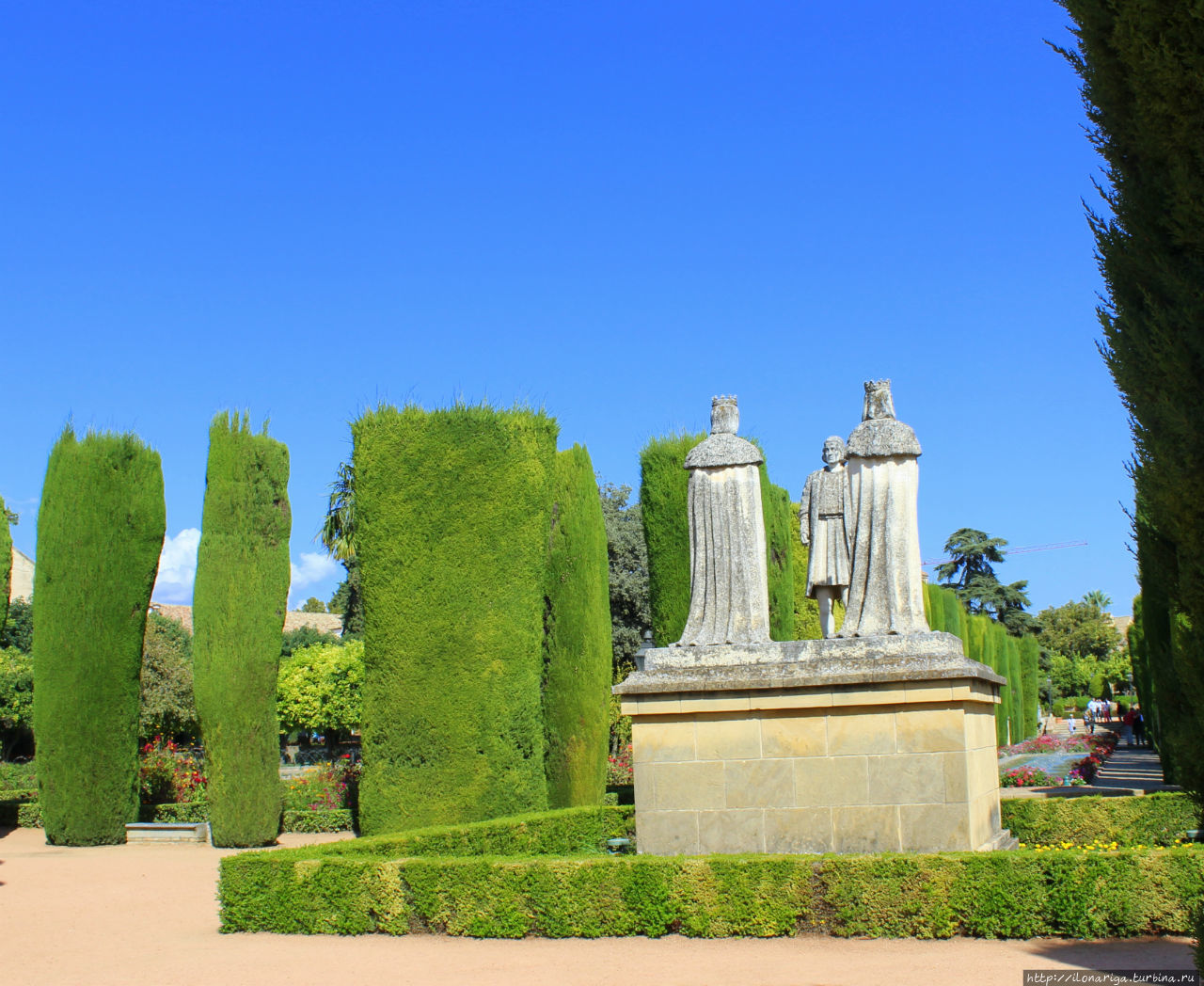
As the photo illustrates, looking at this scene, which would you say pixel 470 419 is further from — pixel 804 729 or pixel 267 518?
pixel 804 729

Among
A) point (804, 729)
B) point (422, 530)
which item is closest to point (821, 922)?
point (804, 729)

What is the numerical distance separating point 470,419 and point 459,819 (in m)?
5.47

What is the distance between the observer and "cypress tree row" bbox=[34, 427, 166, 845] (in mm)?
17250

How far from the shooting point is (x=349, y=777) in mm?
20062

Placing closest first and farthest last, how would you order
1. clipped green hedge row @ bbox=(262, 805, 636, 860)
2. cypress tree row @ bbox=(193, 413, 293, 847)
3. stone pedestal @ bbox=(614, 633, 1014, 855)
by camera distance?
stone pedestal @ bbox=(614, 633, 1014, 855) < clipped green hedge row @ bbox=(262, 805, 636, 860) < cypress tree row @ bbox=(193, 413, 293, 847)

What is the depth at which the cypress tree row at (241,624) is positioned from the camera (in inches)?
664

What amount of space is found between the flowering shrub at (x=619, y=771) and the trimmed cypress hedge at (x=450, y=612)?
670 cm

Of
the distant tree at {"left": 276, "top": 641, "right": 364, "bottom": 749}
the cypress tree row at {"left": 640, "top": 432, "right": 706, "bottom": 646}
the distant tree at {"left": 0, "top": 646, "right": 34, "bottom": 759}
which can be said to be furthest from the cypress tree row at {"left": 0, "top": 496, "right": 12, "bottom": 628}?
the distant tree at {"left": 276, "top": 641, "right": 364, "bottom": 749}

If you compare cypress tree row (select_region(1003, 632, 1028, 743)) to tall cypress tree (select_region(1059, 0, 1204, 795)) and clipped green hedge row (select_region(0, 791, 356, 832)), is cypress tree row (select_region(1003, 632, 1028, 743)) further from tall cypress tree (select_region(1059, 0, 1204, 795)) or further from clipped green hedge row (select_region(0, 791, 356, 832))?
tall cypress tree (select_region(1059, 0, 1204, 795))

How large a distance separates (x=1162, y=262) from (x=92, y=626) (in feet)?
56.5

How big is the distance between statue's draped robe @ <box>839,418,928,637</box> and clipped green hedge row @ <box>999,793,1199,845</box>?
3177 millimetres

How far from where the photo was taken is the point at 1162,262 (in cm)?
488

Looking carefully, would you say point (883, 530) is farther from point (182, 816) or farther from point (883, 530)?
point (182, 816)

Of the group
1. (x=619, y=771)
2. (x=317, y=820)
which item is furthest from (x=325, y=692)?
(x=317, y=820)
